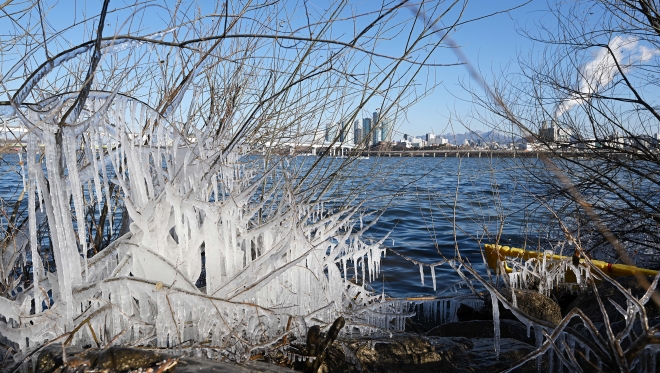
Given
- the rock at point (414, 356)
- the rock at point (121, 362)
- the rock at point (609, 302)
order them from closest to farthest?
the rock at point (121, 362), the rock at point (414, 356), the rock at point (609, 302)

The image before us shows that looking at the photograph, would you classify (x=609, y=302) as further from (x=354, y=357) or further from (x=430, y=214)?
(x=430, y=214)

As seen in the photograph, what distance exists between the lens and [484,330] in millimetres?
4895

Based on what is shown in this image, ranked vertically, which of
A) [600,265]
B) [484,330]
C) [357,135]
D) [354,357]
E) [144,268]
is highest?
[357,135]

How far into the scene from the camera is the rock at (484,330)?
186 inches

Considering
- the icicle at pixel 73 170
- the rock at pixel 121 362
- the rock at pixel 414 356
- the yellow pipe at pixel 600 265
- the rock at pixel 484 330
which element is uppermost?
the icicle at pixel 73 170

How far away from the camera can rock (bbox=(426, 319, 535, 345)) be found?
15.5 ft

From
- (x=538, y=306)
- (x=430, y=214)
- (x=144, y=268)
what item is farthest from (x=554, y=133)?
(x=144, y=268)

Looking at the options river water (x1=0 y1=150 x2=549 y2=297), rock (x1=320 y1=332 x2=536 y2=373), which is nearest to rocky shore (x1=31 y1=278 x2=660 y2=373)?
rock (x1=320 y1=332 x2=536 y2=373)

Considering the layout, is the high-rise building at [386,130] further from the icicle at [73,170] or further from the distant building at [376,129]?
the icicle at [73,170]

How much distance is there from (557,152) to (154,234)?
573 cm

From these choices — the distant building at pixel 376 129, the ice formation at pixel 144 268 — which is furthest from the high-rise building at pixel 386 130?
the ice formation at pixel 144 268

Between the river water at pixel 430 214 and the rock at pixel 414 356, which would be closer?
the rock at pixel 414 356

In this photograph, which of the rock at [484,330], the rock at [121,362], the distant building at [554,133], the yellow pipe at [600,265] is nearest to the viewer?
the rock at [121,362]

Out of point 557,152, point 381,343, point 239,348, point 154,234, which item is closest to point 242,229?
point 154,234
